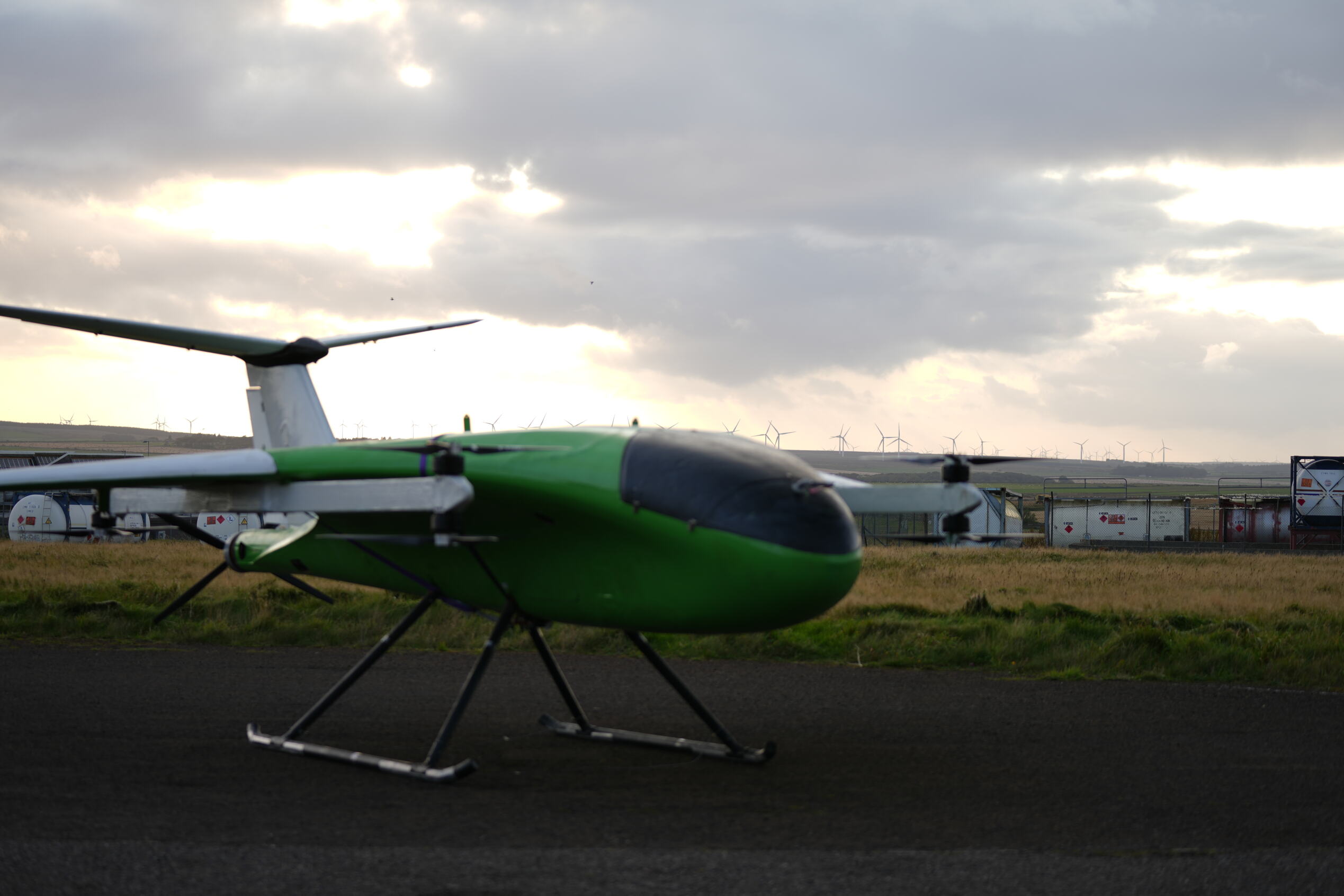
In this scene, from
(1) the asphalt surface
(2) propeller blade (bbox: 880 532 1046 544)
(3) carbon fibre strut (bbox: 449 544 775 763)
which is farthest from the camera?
(3) carbon fibre strut (bbox: 449 544 775 763)

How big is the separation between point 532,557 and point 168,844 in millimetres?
3843

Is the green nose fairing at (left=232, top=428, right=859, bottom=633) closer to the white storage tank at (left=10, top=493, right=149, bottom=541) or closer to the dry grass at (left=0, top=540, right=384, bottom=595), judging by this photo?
the dry grass at (left=0, top=540, right=384, bottom=595)

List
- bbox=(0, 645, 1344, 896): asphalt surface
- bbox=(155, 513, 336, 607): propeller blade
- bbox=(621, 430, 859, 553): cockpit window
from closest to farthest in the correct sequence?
bbox=(0, 645, 1344, 896): asphalt surface < bbox=(621, 430, 859, 553): cockpit window < bbox=(155, 513, 336, 607): propeller blade

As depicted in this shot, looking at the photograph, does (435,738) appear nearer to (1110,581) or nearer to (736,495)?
(736,495)

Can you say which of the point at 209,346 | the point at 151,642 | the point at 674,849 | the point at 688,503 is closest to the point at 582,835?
the point at 674,849

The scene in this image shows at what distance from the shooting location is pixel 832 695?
14.8m

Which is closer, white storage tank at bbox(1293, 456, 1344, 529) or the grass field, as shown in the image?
the grass field

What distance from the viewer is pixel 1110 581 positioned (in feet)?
109

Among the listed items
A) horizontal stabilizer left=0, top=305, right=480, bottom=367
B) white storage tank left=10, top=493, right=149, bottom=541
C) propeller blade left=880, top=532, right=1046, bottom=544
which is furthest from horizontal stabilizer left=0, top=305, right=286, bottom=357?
white storage tank left=10, top=493, right=149, bottom=541

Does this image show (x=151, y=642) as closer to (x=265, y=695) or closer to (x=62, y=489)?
(x=265, y=695)

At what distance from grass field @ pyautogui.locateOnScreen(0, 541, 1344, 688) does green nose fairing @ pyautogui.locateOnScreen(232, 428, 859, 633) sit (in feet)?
24.1

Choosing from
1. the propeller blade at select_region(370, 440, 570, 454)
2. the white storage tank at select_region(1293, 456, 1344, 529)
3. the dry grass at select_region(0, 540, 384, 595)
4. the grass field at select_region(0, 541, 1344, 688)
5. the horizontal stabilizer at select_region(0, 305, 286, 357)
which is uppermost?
the horizontal stabilizer at select_region(0, 305, 286, 357)

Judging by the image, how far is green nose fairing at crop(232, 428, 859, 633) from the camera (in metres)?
9.62

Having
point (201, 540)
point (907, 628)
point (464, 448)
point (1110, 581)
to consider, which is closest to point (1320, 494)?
point (1110, 581)
